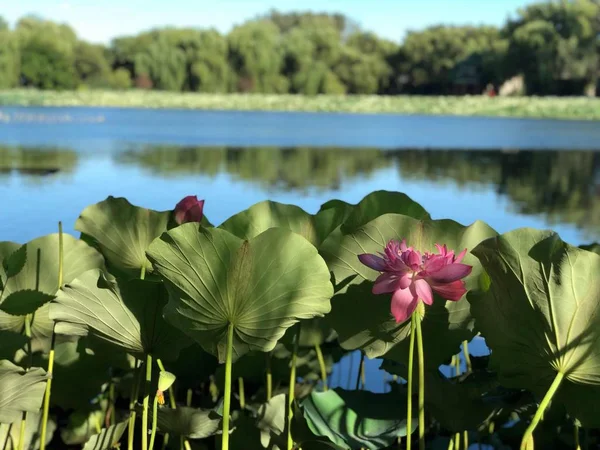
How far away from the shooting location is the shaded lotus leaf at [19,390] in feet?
2.21

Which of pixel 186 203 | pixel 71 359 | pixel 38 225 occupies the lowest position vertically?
pixel 38 225

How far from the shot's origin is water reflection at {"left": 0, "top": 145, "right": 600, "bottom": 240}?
409cm

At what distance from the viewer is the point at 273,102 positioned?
21.6 m

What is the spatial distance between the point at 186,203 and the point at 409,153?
6468 millimetres

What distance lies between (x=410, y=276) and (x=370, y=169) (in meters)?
4.88

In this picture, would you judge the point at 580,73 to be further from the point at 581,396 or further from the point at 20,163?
the point at 581,396

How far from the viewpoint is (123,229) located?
0.84 meters

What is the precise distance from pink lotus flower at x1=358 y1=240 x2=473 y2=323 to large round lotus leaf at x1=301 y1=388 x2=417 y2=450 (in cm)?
19

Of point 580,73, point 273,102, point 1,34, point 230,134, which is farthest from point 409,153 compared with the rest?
point 1,34

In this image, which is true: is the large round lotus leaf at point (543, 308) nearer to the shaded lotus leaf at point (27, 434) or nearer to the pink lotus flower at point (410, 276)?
the pink lotus flower at point (410, 276)

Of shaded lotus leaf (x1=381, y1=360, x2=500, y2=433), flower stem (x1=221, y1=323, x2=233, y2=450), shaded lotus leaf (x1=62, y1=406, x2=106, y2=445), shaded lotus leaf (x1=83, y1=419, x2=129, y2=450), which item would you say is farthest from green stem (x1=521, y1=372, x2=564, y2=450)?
shaded lotus leaf (x1=62, y1=406, x2=106, y2=445)

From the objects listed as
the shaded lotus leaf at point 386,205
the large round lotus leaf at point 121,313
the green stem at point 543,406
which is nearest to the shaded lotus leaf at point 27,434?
the large round lotus leaf at point 121,313

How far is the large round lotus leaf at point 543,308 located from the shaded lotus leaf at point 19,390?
0.42 m

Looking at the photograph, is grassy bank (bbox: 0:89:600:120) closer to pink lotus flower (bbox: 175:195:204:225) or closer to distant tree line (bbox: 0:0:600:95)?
distant tree line (bbox: 0:0:600:95)
